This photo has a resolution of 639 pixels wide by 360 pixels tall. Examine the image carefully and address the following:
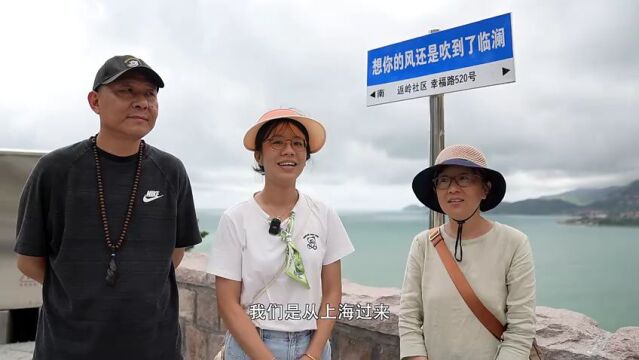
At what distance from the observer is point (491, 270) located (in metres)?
1.85

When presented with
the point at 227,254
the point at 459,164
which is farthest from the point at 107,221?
the point at 459,164

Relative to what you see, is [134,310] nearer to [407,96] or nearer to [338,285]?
[338,285]

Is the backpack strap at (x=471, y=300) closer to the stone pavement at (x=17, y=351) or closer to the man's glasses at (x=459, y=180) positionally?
the man's glasses at (x=459, y=180)

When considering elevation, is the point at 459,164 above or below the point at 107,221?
above

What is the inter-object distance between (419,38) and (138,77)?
1.56 meters

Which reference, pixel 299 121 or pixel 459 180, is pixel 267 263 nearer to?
pixel 299 121

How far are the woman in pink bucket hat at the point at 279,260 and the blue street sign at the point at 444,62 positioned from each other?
36.7 inches

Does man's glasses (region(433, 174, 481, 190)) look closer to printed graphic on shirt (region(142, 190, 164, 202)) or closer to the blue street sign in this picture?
the blue street sign

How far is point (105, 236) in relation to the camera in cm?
180

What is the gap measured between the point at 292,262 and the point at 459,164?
0.72 m

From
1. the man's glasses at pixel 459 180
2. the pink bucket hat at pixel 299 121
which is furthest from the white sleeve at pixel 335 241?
the man's glasses at pixel 459 180

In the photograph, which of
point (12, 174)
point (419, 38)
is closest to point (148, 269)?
point (419, 38)

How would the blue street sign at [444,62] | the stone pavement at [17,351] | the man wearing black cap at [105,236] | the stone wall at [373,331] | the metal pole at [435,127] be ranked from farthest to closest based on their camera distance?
the stone pavement at [17,351] < the metal pole at [435,127] < the blue street sign at [444,62] < the stone wall at [373,331] < the man wearing black cap at [105,236]

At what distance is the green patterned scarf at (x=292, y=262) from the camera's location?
6.07 ft
